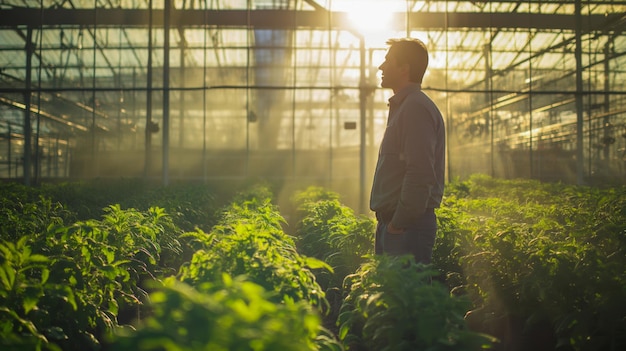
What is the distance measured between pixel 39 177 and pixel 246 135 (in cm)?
637

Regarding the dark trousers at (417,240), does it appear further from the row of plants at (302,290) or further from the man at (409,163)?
the row of plants at (302,290)

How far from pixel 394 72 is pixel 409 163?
1.90ft

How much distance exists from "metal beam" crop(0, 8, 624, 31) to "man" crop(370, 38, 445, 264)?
14.8 m

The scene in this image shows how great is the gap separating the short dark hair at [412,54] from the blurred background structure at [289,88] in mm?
13392

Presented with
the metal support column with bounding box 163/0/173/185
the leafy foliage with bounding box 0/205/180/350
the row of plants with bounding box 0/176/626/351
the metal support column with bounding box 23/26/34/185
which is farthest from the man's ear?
the metal support column with bounding box 23/26/34/185

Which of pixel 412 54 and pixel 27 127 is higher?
pixel 27 127

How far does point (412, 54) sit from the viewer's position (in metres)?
3.11

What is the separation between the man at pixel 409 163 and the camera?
2924mm

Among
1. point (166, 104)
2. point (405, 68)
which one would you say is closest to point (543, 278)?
point (405, 68)

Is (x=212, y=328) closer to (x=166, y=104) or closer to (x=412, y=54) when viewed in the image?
(x=412, y=54)

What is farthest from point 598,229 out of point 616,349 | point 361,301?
point 361,301

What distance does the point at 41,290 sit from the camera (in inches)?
90.8

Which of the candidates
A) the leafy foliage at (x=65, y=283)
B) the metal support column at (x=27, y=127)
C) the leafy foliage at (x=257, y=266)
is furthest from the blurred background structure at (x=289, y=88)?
the leafy foliage at (x=257, y=266)

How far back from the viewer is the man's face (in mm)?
3135
